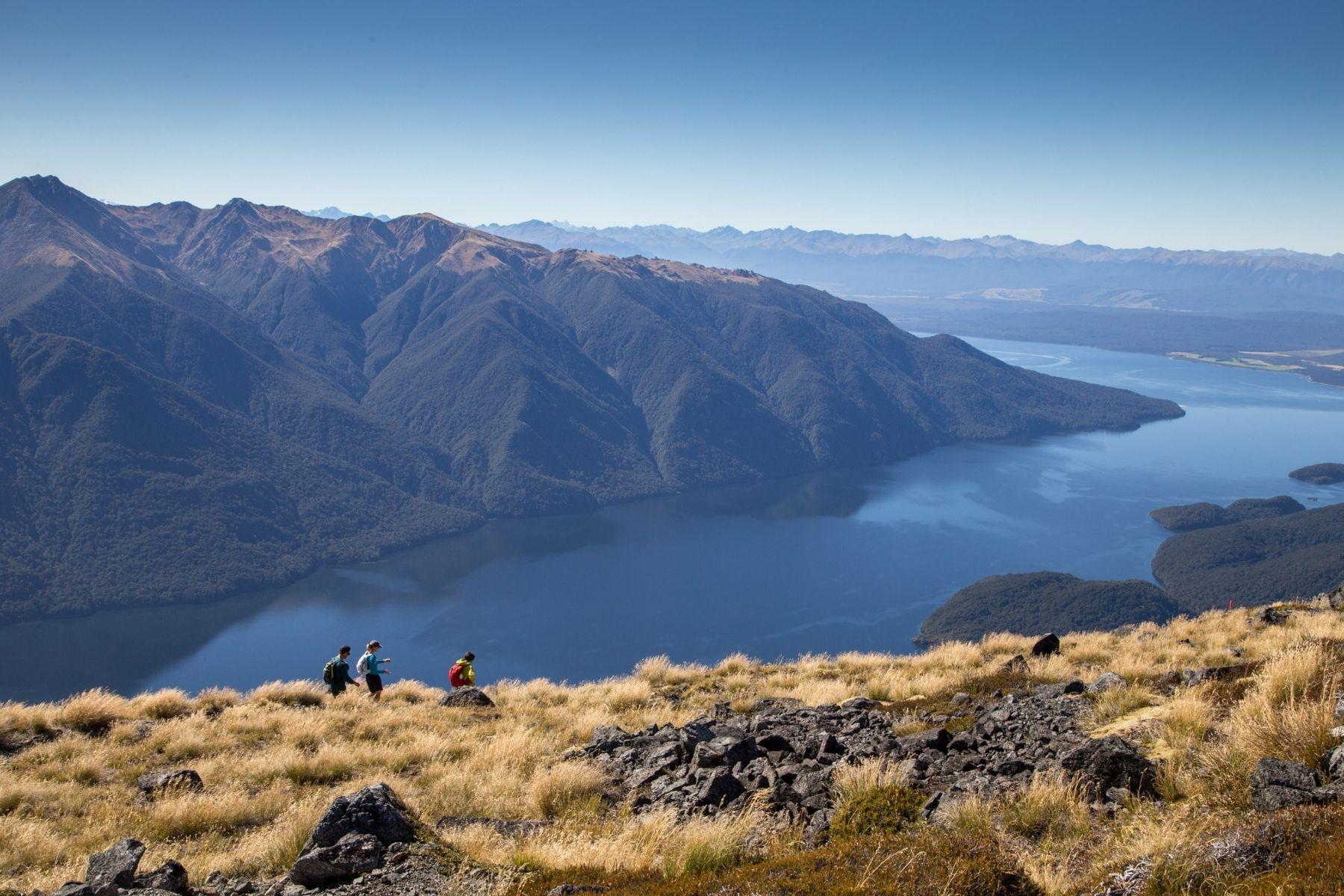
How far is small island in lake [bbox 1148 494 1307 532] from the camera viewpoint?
160m

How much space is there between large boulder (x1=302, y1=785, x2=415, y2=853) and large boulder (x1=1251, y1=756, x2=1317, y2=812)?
7.26 meters

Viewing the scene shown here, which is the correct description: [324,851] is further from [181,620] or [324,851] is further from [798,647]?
[181,620]

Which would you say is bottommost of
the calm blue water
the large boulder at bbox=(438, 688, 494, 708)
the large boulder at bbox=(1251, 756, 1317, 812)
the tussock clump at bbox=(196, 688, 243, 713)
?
the calm blue water

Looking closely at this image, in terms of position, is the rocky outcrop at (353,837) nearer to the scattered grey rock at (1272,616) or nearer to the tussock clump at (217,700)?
the tussock clump at (217,700)

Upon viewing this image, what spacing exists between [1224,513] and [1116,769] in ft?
624

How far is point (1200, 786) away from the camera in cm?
718

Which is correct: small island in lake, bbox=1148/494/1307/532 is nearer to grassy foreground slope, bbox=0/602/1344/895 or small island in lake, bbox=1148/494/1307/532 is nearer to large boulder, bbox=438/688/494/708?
grassy foreground slope, bbox=0/602/1344/895

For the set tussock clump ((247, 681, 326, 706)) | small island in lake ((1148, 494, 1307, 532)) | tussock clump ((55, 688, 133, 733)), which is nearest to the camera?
tussock clump ((55, 688, 133, 733))

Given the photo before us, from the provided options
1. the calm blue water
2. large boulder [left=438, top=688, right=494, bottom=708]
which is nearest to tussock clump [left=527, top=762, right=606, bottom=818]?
large boulder [left=438, top=688, right=494, bottom=708]

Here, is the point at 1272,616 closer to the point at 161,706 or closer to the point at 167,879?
the point at 167,879

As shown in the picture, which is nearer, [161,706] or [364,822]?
[364,822]

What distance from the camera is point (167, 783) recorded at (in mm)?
10812

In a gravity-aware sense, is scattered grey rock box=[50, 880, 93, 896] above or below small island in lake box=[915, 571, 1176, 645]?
above

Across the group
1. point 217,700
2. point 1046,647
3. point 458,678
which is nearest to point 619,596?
point 458,678
